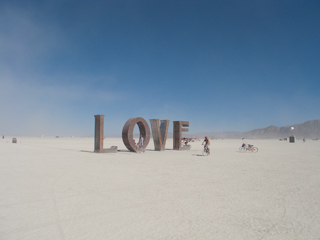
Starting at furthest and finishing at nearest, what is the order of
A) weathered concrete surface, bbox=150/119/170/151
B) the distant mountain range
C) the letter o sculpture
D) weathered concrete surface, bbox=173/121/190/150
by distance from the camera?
the distant mountain range → weathered concrete surface, bbox=173/121/190/150 → weathered concrete surface, bbox=150/119/170/151 → the letter o sculpture

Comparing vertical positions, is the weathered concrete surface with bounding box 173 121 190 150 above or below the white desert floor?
above

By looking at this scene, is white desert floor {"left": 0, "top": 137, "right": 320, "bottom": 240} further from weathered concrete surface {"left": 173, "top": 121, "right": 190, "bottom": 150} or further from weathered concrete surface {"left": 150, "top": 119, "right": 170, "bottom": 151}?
weathered concrete surface {"left": 173, "top": 121, "right": 190, "bottom": 150}

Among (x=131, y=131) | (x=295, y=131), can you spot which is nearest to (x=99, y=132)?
(x=131, y=131)

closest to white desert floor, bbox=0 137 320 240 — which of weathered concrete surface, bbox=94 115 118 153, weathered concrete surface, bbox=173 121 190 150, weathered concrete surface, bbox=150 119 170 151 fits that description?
weathered concrete surface, bbox=94 115 118 153

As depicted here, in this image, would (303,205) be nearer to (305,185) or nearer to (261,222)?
(261,222)

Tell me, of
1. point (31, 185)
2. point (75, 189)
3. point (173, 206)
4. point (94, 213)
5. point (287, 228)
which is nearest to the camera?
point (287, 228)

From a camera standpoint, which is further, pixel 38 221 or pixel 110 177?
pixel 110 177

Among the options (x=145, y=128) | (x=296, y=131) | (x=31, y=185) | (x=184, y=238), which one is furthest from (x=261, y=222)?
(x=296, y=131)

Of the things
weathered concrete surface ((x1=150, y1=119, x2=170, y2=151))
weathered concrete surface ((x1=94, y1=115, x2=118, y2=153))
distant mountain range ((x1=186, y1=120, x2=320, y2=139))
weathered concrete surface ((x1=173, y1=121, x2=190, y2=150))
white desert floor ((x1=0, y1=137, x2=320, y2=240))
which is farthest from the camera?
Result: distant mountain range ((x1=186, y1=120, x2=320, y2=139))

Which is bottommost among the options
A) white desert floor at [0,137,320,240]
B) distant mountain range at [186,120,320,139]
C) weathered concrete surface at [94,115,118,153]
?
white desert floor at [0,137,320,240]

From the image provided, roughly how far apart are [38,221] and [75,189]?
7.98 ft

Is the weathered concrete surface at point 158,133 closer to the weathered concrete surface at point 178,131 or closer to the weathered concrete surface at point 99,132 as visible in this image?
the weathered concrete surface at point 178,131

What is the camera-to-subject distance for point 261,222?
4367 millimetres

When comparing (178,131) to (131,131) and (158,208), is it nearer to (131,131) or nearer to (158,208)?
(131,131)
